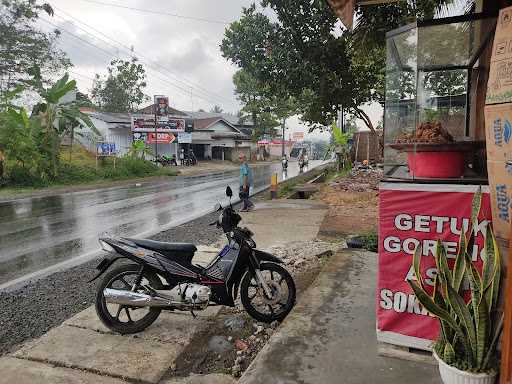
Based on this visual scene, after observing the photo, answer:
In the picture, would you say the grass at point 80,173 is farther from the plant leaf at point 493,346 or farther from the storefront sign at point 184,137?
the plant leaf at point 493,346

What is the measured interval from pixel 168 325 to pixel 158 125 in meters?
33.2

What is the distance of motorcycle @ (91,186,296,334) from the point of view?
4105 millimetres

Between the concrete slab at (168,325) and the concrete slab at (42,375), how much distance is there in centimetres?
72

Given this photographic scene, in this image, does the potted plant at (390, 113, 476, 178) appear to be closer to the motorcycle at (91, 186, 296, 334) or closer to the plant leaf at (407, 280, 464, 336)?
the plant leaf at (407, 280, 464, 336)

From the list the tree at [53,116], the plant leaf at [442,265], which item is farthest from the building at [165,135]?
the plant leaf at [442,265]

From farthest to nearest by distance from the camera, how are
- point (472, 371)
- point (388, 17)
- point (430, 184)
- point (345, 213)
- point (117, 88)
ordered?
1. point (117, 88)
2. point (345, 213)
3. point (388, 17)
4. point (430, 184)
5. point (472, 371)

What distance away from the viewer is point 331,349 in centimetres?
320

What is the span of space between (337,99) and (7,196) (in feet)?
45.9

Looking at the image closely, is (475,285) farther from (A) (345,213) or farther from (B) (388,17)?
(A) (345,213)

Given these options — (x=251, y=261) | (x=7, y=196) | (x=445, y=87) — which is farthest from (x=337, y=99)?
(x=7, y=196)

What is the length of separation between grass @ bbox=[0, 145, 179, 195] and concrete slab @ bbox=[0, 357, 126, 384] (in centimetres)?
1699

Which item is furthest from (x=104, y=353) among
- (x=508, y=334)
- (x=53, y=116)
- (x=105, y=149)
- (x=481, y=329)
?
(x=105, y=149)

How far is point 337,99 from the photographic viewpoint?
12.6m

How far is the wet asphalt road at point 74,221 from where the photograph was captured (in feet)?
24.3
